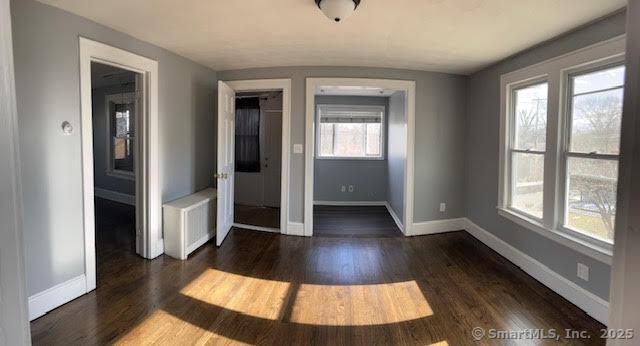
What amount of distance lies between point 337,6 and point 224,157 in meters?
2.36

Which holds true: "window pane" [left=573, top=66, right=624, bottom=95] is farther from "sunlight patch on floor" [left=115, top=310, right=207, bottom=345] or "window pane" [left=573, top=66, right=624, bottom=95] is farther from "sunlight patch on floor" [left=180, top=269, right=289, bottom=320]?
"sunlight patch on floor" [left=115, top=310, right=207, bottom=345]

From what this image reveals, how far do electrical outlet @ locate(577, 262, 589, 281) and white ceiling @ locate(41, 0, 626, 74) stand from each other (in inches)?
72.7

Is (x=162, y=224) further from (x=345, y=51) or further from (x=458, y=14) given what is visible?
(x=458, y=14)

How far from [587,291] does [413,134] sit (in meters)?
2.47

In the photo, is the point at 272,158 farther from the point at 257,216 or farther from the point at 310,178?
the point at 310,178

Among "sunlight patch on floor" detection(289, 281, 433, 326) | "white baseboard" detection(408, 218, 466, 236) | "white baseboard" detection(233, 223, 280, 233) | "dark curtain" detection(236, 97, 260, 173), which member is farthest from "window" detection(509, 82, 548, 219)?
"dark curtain" detection(236, 97, 260, 173)

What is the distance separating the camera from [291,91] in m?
4.27

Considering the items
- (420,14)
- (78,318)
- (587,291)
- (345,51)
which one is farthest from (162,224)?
(587,291)

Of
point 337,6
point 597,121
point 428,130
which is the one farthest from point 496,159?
point 337,6

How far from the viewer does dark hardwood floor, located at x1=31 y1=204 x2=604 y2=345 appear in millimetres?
2191

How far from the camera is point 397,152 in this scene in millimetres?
5297

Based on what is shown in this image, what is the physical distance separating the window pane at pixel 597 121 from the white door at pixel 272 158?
15.0 feet

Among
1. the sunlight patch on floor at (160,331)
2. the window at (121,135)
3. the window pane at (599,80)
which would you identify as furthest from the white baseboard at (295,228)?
the window at (121,135)

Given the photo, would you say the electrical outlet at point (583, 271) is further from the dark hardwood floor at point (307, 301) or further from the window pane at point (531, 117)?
the window pane at point (531, 117)
